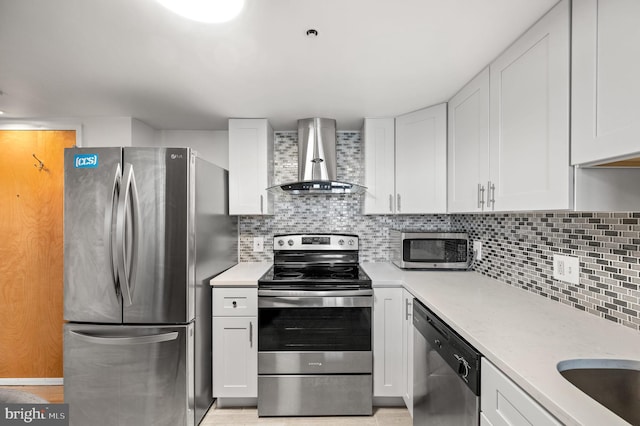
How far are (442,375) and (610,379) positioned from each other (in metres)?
0.62

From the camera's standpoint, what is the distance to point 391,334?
6.53 ft

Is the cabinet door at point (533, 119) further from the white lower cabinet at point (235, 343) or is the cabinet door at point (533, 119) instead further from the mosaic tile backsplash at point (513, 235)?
the white lower cabinet at point (235, 343)

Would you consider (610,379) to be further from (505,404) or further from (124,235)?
(124,235)

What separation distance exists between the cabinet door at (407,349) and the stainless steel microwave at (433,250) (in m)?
0.38

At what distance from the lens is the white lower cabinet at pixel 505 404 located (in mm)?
763

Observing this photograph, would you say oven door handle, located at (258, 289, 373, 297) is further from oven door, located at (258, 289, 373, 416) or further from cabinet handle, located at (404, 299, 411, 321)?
cabinet handle, located at (404, 299, 411, 321)

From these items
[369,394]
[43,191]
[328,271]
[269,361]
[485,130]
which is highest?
[485,130]

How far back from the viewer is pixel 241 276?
2139 millimetres

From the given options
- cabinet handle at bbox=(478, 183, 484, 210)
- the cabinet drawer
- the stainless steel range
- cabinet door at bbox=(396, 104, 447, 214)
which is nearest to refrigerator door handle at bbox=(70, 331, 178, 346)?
the cabinet drawer

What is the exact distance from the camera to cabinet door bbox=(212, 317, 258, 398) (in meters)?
2.00

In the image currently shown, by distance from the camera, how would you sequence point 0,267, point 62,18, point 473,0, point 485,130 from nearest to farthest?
point 473,0 < point 62,18 < point 485,130 < point 0,267

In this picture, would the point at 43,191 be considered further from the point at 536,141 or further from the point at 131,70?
the point at 536,141

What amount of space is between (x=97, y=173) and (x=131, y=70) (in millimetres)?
667

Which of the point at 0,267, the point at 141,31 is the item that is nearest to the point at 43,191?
the point at 0,267
